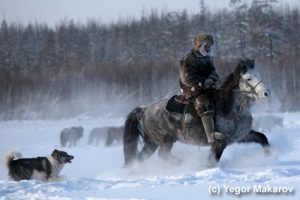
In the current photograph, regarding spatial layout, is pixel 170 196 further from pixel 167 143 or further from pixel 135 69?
pixel 135 69

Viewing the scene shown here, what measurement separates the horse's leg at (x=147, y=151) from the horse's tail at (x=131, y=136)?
0.12 meters

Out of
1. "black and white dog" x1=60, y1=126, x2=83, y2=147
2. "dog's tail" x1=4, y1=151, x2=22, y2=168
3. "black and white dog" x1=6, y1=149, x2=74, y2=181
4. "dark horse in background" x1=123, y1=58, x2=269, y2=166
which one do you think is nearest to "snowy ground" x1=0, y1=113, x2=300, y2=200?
"dark horse in background" x1=123, y1=58, x2=269, y2=166

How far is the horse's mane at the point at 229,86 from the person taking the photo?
7891 millimetres

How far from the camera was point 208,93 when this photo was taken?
8.21m

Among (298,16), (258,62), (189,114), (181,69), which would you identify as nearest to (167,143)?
(189,114)

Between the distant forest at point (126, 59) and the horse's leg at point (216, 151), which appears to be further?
the distant forest at point (126, 59)

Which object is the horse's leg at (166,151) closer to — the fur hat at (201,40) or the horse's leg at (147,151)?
the horse's leg at (147,151)

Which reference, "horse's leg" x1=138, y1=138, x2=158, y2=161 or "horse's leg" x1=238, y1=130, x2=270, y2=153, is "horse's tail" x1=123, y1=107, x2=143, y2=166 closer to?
"horse's leg" x1=138, y1=138, x2=158, y2=161

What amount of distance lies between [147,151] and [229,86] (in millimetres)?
2113

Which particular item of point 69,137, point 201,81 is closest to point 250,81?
point 201,81

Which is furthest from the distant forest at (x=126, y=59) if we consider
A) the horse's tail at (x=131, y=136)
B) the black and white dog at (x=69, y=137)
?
the horse's tail at (x=131, y=136)

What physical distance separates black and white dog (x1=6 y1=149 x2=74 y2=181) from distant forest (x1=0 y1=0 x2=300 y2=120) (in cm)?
2645

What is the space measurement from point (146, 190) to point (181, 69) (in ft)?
9.83

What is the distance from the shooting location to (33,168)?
9203 millimetres
